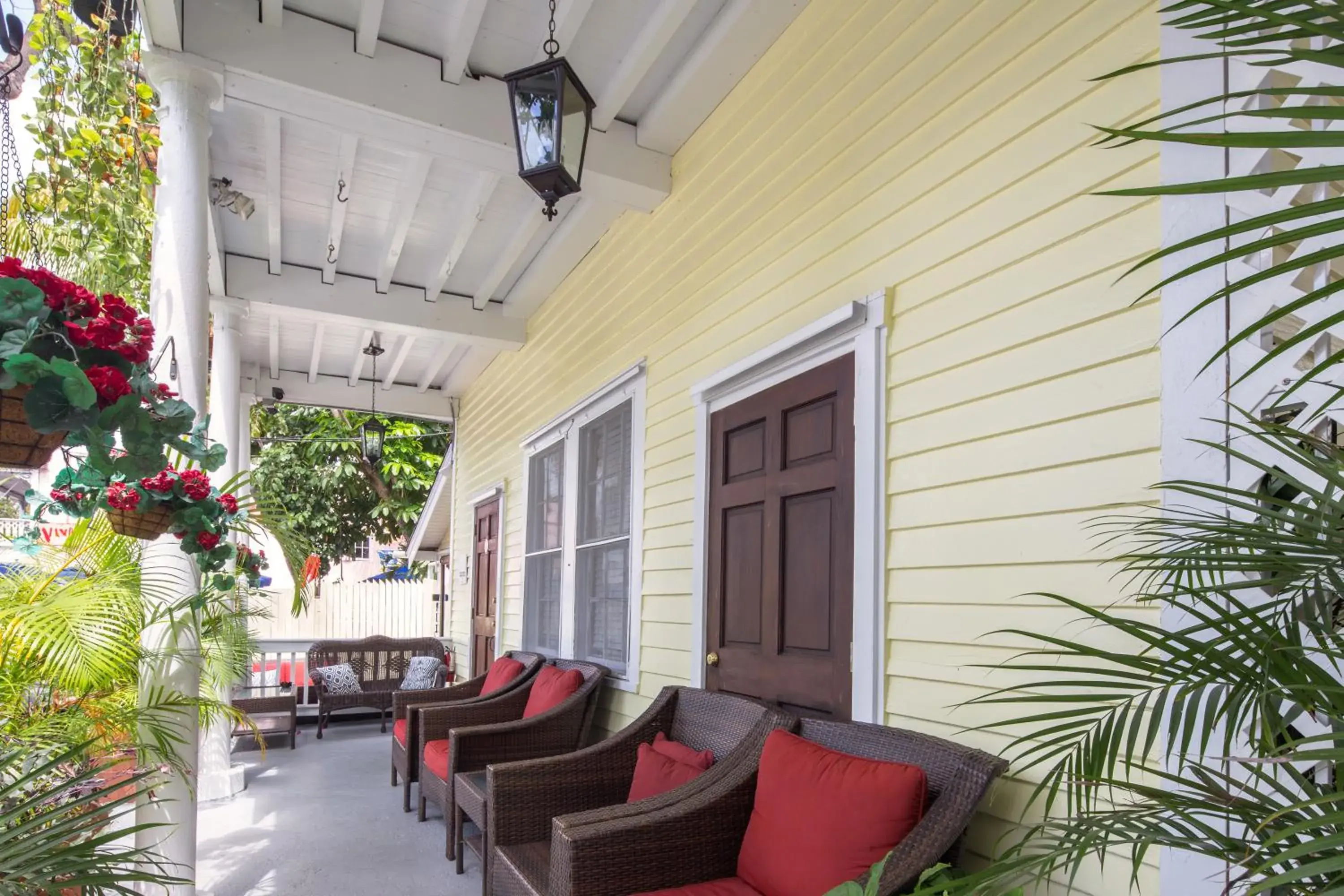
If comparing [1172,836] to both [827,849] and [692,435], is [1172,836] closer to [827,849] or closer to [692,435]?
[827,849]

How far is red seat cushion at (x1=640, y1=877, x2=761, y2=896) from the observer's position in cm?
219

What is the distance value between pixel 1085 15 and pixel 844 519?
144 cm

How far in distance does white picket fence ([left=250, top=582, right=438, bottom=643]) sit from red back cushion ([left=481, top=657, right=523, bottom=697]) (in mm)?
6458

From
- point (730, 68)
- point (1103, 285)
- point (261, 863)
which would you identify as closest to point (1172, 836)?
point (1103, 285)

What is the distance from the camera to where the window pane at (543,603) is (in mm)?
5594

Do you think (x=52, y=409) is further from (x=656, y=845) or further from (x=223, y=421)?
(x=223, y=421)

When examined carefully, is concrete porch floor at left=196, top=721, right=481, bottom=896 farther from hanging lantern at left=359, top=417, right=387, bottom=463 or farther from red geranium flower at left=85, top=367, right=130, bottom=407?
red geranium flower at left=85, top=367, right=130, bottom=407

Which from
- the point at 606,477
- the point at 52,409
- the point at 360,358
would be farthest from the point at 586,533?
the point at 52,409

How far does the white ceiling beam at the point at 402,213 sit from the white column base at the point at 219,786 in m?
3.21

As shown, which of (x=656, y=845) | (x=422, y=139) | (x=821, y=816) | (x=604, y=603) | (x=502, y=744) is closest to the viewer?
(x=821, y=816)

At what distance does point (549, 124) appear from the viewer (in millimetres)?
2705

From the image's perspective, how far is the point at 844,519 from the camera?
8.69ft

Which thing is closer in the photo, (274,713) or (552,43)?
(552,43)

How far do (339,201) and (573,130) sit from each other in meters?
2.24
